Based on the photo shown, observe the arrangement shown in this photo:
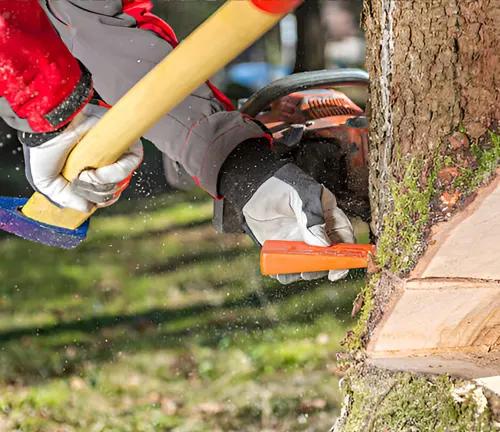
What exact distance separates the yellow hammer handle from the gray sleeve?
0.28 m

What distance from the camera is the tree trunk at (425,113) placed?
104 cm

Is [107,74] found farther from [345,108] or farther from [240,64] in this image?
[240,64]

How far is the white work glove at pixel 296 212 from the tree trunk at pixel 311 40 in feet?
5.34

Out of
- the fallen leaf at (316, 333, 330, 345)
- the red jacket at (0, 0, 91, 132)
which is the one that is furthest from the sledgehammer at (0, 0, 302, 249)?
the fallen leaf at (316, 333, 330, 345)

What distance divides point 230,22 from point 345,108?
1113 mm

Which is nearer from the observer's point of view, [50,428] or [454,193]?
[454,193]

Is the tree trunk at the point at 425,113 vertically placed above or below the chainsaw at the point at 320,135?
above

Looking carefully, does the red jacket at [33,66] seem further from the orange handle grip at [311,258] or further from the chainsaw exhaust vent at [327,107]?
the chainsaw exhaust vent at [327,107]

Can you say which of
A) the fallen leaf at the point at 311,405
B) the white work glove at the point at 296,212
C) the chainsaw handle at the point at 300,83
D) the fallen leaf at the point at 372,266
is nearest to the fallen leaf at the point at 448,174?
the fallen leaf at the point at 372,266

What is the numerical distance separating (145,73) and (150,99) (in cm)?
50

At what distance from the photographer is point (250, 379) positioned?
3670mm

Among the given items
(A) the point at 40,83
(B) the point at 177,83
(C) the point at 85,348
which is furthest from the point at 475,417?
(C) the point at 85,348

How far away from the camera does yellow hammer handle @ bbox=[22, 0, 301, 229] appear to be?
0.94 metres

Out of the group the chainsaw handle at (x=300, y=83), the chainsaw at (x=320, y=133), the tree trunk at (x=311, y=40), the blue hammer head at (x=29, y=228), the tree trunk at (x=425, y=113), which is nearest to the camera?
the tree trunk at (x=425, y=113)
